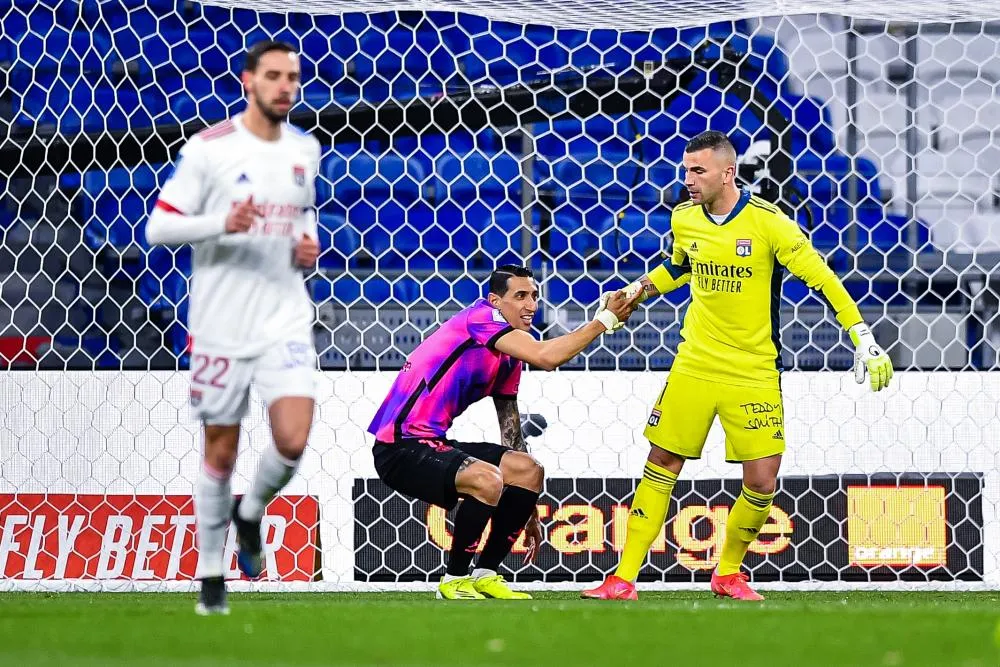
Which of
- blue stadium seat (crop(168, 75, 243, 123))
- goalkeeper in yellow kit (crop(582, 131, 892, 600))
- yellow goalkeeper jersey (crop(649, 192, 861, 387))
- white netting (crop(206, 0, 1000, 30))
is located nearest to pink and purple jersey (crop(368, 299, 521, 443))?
goalkeeper in yellow kit (crop(582, 131, 892, 600))

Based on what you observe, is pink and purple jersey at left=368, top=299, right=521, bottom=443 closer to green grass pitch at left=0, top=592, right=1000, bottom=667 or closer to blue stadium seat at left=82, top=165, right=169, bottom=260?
green grass pitch at left=0, top=592, right=1000, bottom=667

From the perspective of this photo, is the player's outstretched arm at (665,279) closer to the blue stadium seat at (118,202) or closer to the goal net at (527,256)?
the goal net at (527,256)

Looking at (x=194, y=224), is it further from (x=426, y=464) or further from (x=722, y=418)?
(x=722, y=418)

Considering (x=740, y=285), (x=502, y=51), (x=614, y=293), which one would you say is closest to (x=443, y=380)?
(x=614, y=293)

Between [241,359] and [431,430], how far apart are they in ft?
4.51

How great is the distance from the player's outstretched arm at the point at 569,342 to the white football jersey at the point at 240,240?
115 cm

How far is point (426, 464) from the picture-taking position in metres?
4.61

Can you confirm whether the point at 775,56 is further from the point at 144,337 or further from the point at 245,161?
the point at 245,161

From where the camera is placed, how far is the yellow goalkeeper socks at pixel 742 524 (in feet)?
15.1

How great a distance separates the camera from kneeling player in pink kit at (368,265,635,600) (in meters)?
4.55

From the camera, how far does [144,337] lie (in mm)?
6203

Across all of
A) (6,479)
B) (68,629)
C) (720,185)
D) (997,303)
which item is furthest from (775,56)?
(68,629)

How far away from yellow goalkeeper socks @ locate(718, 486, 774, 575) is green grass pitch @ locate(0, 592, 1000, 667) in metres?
0.82

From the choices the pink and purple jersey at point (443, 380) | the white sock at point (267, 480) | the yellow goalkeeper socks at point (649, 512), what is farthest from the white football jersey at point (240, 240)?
the yellow goalkeeper socks at point (649, 512)
